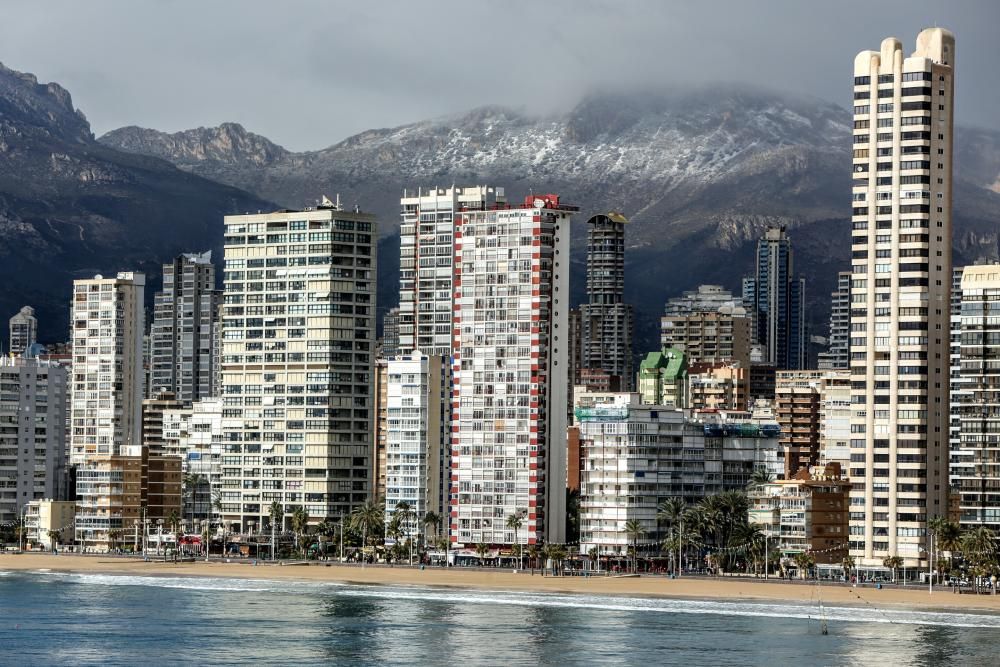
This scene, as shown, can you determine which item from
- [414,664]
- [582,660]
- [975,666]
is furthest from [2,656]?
[975,666]

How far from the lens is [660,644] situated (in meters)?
199

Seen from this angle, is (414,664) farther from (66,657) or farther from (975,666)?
(975,666)

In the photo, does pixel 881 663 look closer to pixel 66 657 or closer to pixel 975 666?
pixel 975 666

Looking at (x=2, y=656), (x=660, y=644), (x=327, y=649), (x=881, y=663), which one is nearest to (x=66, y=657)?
(x=2, y=656)

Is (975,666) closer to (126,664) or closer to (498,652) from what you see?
(498,652)

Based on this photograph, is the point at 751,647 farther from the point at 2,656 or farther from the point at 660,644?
the point at 2,656

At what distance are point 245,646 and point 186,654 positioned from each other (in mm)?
6550

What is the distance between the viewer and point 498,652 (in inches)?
7554

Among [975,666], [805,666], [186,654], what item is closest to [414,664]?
[186,654]

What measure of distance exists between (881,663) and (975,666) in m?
8.20

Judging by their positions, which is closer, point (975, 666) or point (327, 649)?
point (975, 666)

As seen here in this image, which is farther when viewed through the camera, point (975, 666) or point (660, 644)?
point (660, 644)

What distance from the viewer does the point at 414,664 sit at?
18525 centimetres

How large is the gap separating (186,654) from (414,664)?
2269cm
